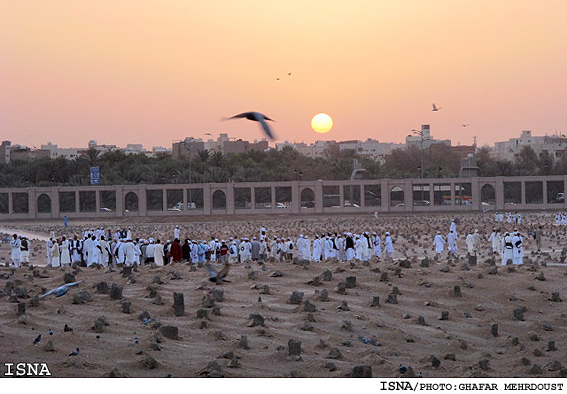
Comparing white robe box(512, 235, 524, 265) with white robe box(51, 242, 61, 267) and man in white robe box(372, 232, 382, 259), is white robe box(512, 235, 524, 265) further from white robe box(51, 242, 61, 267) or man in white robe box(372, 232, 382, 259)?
white robe box(51, 242, 61, 267)

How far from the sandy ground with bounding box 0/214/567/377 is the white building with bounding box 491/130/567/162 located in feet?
384

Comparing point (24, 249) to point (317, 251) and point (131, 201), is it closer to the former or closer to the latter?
point (317, 251)

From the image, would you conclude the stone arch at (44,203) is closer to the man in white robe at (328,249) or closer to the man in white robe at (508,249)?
the man in white robe at (328,249)

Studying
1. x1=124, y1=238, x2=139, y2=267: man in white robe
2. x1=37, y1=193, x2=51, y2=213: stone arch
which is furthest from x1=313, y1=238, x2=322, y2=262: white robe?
x1=37, y1=193, x2=51, y2=213: stone arch

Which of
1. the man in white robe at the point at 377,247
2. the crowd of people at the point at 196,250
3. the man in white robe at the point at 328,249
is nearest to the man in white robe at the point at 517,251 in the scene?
the crowd of people at the point at 196,250

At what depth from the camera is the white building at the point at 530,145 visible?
142m

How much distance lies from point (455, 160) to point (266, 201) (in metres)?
52.1

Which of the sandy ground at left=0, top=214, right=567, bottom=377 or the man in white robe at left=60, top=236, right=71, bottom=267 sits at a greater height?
the man in white robe at left=60, top=236, right=71, bottom=267

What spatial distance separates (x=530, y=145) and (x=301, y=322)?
13432cm

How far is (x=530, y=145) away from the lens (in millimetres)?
145625

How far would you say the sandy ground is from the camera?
13.9m

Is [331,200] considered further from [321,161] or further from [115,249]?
[115,249]

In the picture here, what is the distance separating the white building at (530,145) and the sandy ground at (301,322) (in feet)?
384

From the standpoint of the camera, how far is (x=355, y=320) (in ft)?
59.6
